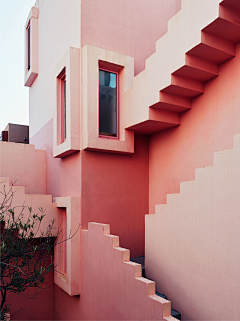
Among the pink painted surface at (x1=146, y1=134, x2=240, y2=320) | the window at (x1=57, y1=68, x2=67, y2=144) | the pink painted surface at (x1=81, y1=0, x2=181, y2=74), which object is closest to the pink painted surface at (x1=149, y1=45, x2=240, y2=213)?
the pink painted surface at (x1=146, y1=134, x2=240, y2=320)

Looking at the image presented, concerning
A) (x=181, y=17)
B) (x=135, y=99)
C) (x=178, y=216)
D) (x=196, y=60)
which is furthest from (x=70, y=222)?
(x=181, y=17)

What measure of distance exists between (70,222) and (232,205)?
12.9 feet

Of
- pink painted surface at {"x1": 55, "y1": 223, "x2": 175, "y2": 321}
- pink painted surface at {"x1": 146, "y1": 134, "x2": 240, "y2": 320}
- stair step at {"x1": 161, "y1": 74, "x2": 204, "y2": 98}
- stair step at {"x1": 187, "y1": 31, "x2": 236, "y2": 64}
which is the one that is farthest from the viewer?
stair step at {"x1": 161, "y1": 74, "x2": 204, "y2": 98}

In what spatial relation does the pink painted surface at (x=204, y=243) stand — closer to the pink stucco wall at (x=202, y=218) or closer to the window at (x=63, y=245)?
the pink stucco wall at (x=202, y=218)

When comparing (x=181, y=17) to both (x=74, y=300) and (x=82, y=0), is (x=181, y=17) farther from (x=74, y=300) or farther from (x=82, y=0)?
(x=74, y=300)

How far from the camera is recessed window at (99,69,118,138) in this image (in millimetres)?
6805

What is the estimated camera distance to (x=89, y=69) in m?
6.52

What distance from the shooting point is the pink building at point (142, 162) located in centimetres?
419

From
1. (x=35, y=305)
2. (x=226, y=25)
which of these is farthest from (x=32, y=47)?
(x=35, y=305)

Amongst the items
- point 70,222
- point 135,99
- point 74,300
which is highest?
point 135,99

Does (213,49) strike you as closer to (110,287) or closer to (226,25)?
(226,25)

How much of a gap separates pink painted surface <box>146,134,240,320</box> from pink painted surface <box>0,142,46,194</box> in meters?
5.21

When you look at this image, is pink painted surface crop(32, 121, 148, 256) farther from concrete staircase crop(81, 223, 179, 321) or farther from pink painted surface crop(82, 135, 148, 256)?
concrete staircase crop(81, 223, 179, 321)

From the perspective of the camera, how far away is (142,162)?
746 cm
